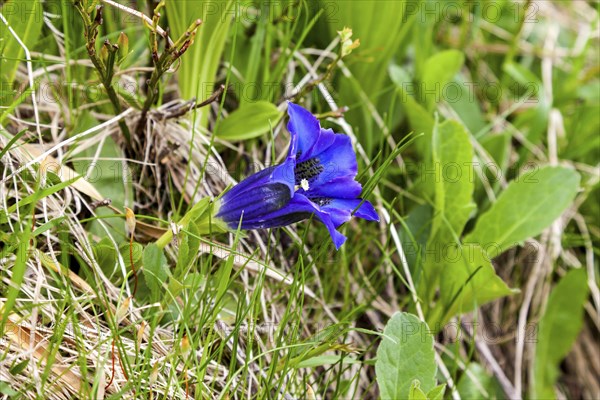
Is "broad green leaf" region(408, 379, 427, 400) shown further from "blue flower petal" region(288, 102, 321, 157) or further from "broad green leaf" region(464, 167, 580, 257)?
"broad green leaf" region(464, 167, 580, 257)

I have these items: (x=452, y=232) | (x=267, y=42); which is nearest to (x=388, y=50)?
(x=267, y=42)

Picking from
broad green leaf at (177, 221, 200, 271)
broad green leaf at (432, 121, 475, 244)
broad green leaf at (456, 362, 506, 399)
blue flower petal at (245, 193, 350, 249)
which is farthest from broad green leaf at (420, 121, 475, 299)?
broad green leaf at (177, 221, 200, 271)

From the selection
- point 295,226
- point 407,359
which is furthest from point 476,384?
point 295,226

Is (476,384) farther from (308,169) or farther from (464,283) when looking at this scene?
(308,169)

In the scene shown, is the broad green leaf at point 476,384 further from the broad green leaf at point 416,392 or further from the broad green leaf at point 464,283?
the broad green leaf at point 416,392

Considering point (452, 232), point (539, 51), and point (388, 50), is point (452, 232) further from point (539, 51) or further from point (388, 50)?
point (539, 51)
